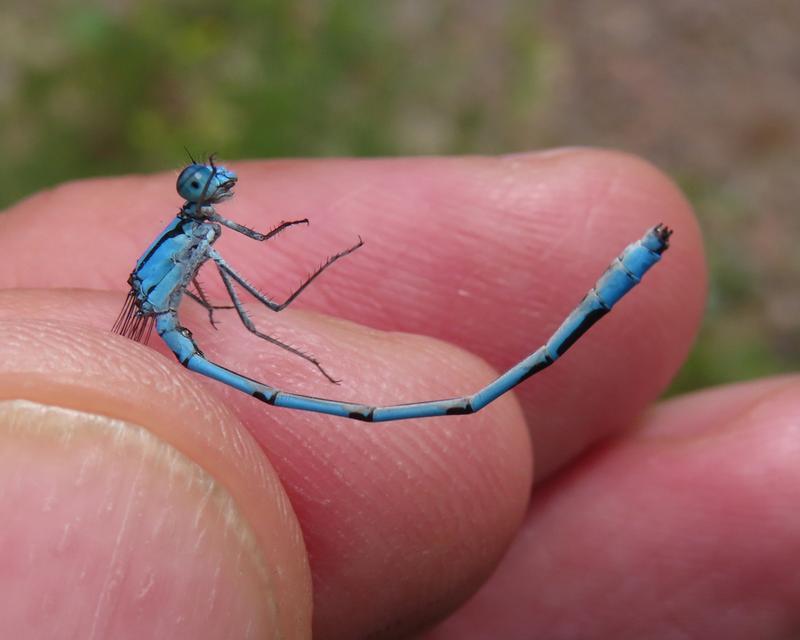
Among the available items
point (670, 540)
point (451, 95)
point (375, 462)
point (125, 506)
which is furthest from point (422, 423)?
point (451, 95)

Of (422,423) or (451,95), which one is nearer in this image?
(422,423)

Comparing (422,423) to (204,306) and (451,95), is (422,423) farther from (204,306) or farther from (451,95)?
(451,95)

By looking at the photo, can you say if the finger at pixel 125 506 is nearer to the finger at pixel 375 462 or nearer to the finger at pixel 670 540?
the finger at pixel 375 462

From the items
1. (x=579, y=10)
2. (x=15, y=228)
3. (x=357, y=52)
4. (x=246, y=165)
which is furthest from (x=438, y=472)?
(x=579, y=10)

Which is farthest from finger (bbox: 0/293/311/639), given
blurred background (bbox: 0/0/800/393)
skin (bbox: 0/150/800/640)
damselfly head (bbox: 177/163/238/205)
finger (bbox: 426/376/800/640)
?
blurred background (bbox: 0/0/800/393)

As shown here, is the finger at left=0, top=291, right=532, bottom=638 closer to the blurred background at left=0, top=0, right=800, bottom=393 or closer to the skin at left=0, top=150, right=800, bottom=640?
the skin at left=0, top=150, right=800, bottom=640
